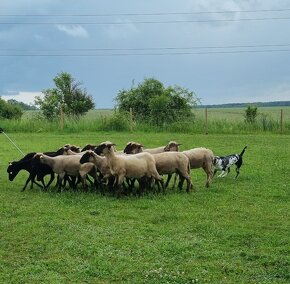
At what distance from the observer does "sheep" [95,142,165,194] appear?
1124cm

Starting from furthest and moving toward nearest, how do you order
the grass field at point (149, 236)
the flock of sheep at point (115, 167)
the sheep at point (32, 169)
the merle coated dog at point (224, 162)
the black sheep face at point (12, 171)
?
the merle coated dog at point (224, 162)
the black sheep face at point (12, 171)
the sheep at point (32, 169)
the flock of sheep at point (115, 167)
the grass field at point (149, 236)

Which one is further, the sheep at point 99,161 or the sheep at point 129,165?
the sheep at point 99,161

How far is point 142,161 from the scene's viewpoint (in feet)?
37.6

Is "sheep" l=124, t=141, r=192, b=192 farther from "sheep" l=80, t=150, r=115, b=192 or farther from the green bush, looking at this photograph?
the green bush

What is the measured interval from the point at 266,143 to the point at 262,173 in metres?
10.3

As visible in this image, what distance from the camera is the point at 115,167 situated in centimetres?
1123

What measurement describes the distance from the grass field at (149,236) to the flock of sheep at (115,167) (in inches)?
18.7

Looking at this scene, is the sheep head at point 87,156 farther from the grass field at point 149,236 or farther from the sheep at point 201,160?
the sheep at point 201,160

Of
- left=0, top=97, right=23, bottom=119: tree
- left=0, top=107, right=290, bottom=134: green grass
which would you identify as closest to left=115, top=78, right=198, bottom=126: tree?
left=0, top=107, right=290, bottom=134: green grass

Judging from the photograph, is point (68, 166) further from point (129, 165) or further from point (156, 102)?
point (156, 102)

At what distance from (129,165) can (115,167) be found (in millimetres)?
330

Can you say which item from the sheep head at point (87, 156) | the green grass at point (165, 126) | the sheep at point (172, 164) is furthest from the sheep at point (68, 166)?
the green grass at point (165, 126)

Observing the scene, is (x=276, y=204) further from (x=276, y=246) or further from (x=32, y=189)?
(x=32, y=189)

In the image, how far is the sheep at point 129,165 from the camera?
11.2 m
